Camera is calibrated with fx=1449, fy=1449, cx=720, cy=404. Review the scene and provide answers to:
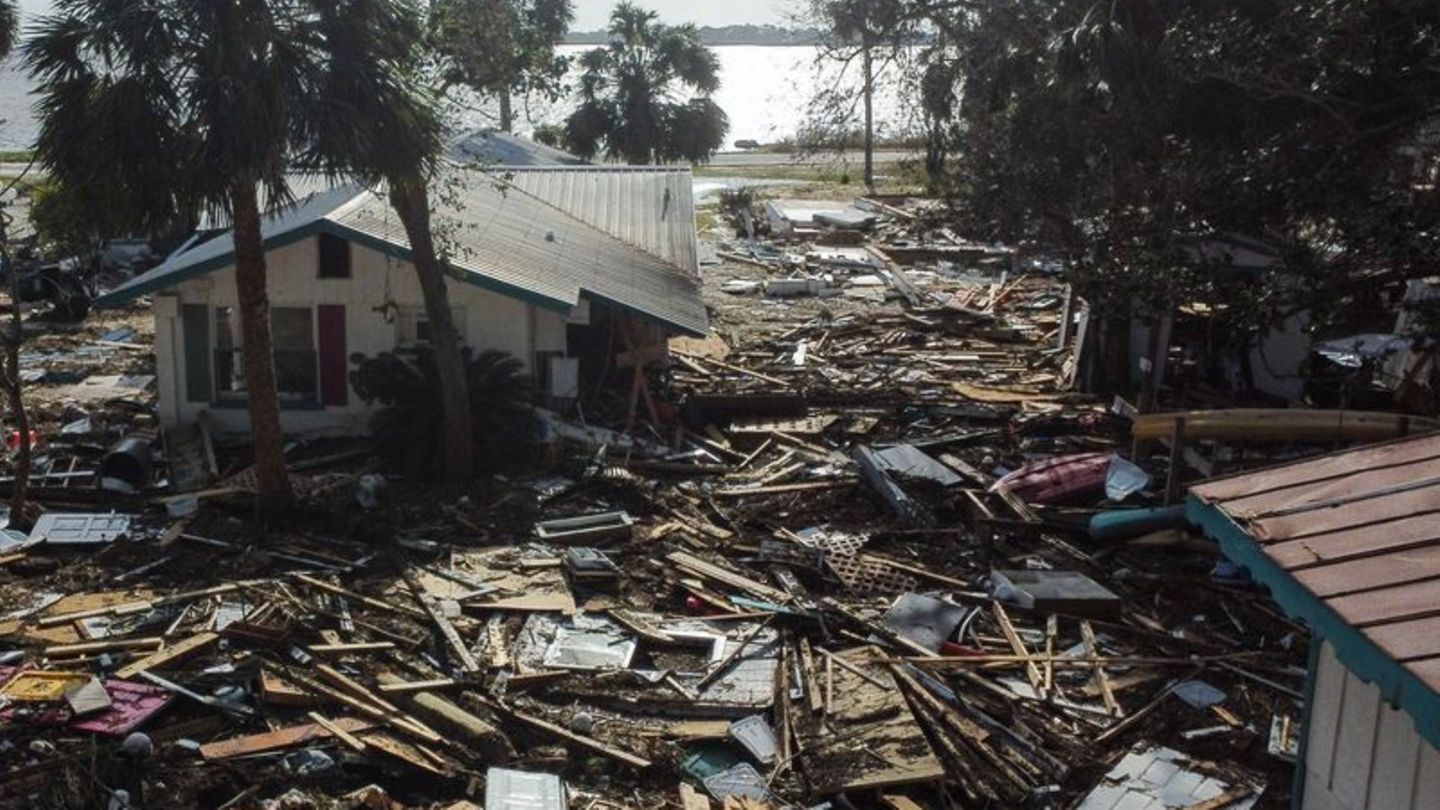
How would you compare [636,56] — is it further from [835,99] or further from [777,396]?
[777,396]

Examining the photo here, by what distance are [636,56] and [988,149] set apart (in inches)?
907

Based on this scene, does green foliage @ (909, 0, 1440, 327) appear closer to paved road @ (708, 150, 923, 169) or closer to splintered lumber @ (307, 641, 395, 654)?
splintered lumber @ (307, 641, 395, 654)

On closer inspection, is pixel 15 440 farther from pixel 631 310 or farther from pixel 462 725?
pixel 462 725

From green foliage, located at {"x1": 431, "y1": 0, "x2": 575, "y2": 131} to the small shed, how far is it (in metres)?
13.2

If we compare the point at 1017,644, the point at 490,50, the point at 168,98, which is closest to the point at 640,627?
the point at 1017,644

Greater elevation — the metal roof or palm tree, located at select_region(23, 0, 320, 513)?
palm tree, located at select_region(23, 0, 320, 513)

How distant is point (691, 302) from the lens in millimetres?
24859

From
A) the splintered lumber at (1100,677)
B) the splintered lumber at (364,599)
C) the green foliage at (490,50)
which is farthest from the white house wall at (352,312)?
the splintered lumber at (1100,677)

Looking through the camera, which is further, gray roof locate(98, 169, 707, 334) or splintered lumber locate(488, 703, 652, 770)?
gray roof locate(98, 169, 707, 334)

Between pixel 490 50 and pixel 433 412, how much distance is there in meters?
5.21

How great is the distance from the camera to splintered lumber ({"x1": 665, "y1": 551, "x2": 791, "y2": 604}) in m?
15.8

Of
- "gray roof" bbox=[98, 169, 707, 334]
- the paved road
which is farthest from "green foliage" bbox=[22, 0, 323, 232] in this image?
the paved road

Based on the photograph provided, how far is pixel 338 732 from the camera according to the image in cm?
1205

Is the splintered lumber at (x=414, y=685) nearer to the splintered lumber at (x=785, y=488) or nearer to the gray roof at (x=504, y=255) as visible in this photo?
the splintered lumber at (x=785, y=488)
